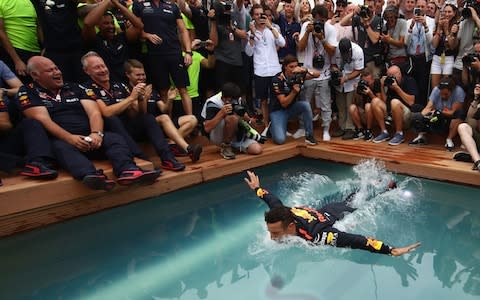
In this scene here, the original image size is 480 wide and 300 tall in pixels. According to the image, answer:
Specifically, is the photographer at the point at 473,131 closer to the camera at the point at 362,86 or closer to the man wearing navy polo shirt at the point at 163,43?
the camera at the point at 362,86

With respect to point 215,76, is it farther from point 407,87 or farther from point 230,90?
point 407,87

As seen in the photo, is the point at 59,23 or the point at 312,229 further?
the point at 59,23

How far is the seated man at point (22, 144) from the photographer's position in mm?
2902

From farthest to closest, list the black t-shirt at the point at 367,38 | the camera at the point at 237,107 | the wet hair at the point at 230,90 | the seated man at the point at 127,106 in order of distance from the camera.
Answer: the black t-shirt at the point at 367,38, the camera at the point at 237,107, the wet hair at the point at 230,90, the seated man at the point at 127,106

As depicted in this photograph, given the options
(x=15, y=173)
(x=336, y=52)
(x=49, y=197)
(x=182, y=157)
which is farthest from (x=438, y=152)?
(x=15, y=173)

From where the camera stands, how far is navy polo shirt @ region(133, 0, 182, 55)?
13.5ft

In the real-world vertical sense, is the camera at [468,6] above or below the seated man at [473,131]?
above

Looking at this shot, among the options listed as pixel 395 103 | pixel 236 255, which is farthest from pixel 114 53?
pixel 395 103

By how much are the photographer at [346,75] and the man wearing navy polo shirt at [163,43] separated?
6.93 ft

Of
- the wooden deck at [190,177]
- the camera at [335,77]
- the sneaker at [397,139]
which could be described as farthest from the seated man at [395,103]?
the camera at [335,77]

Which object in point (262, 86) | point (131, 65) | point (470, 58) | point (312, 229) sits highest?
point (131, 65)

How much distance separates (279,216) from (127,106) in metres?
1.98

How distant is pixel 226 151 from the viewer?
435 cm

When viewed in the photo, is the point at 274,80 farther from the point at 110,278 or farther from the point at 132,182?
the point at 110,278
